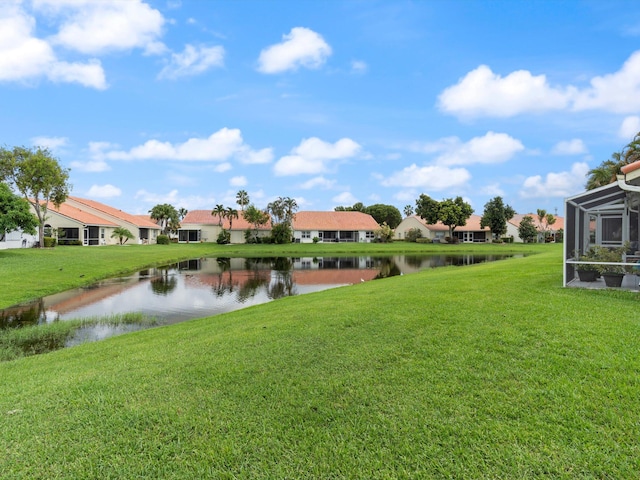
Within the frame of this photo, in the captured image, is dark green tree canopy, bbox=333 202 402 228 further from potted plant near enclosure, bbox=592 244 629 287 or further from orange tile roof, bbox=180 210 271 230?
potted plant near enclosure, bbox=592 244 629 287

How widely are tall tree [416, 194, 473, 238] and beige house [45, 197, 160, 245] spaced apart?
45824 millimetres

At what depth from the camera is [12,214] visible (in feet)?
87.1

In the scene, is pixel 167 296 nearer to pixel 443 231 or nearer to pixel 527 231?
pixel 443 231

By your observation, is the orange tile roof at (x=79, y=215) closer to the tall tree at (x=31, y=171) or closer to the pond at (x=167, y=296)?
the tall tree at (x=31, y=171)

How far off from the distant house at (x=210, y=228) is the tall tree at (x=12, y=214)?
36158 mm

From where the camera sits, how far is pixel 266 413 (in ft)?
13.6

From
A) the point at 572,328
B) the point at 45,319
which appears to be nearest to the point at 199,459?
the point at 572,328

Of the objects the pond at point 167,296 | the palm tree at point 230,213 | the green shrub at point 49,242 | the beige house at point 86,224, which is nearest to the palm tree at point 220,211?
the palm tree at point 230,213

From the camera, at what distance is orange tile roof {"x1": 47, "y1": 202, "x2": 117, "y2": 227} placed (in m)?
44.9

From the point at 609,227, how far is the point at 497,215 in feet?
176

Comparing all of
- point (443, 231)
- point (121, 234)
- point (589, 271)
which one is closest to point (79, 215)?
point (121, 234)

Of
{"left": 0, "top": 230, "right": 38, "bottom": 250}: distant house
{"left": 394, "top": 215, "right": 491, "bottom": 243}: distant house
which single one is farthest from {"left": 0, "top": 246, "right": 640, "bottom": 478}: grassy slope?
{"left": 394, "top": 215, "right": 491, "bottom": 243}: distant house

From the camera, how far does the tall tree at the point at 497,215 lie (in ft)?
214

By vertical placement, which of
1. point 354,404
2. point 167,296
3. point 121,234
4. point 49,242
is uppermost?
point 121,234
